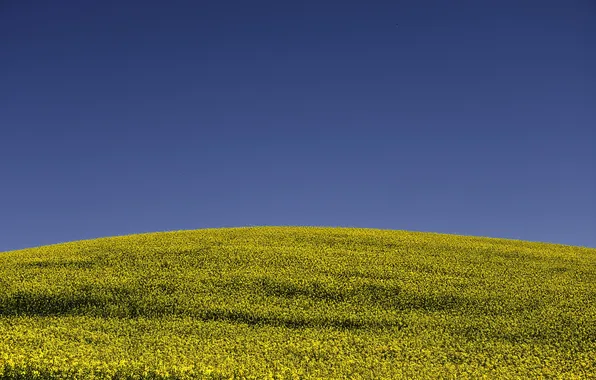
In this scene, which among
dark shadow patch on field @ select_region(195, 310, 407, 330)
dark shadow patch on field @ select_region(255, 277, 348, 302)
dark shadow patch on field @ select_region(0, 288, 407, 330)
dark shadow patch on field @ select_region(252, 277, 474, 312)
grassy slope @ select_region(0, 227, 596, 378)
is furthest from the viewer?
dark shadow patch on field @ select_region(255, 277, 348, 302)

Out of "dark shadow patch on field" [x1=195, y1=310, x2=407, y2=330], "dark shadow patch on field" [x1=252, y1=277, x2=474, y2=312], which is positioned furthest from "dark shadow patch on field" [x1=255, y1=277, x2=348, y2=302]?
"dark shadow patch on field" [x1=195, y1=310, x2=407, y2=330]

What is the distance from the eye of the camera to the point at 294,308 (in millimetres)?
27953

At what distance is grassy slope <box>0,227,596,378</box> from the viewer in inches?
848

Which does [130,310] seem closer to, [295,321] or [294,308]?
[294,308]

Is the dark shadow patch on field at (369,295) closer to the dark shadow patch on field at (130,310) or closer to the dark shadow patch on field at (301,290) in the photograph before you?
the dark shadow patch on field at (301,290)

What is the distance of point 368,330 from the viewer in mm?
26188

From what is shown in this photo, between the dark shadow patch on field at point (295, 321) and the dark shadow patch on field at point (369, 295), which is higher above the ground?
the dark shadow patch on field at point (369, 295)

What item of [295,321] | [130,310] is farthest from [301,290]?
[130,310]

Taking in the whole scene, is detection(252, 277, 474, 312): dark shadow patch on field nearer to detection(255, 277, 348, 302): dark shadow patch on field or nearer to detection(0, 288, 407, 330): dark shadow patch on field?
detection(255, 277, 348, 302): dark shadow patch on field

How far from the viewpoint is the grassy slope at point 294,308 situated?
21.5 meters

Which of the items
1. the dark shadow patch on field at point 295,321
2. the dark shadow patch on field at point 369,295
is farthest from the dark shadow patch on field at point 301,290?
the dark shadow patch on field at point 295,321

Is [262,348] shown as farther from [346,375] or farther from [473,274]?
[473,274]

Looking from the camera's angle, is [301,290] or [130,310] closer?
[130,310]

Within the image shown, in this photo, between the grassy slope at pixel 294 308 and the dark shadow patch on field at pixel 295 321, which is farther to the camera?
the dark shadow patch on field at pixel 295 321
